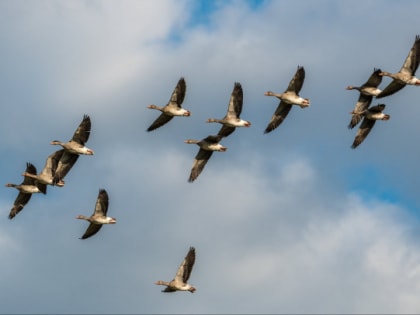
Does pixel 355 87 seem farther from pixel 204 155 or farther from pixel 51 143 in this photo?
pixel 51 143

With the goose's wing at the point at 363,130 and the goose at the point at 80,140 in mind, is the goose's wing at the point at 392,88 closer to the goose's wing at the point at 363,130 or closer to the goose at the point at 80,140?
the goose's wing at the point at 363,130

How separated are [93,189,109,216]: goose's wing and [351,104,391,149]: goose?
1926 centimetres

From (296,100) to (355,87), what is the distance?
7.97m

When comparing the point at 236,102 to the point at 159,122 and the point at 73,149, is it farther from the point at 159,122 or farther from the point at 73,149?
the point at 73,149

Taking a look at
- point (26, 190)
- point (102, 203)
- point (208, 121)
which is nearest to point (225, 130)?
point (208, 121)

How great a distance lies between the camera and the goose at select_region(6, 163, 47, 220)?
145 m

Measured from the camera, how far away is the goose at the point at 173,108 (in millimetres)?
137375


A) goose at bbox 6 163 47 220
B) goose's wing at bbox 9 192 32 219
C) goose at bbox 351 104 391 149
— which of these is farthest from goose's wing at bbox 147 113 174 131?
goose at bbox 351 104 391 149

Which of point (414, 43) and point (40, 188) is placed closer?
point (414, 43)

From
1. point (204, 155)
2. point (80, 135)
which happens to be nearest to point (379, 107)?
point (204, 155)

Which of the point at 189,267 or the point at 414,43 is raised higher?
the point at 414,43

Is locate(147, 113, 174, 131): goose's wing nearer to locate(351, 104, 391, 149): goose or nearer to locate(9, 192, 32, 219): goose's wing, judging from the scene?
locate(9, 192, 32, 219): goose's wing

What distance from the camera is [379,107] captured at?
14362 centimetres

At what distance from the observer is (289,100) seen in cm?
13925
